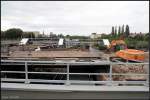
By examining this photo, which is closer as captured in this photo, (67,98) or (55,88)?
(67,98)

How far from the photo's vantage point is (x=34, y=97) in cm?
496

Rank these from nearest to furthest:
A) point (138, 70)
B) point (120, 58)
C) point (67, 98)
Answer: point (67, 98) < point (138, 70) < point (120, 58)

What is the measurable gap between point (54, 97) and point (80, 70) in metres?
8.83

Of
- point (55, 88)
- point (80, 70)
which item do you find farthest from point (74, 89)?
point (80, 70)

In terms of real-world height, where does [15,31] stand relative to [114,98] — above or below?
above

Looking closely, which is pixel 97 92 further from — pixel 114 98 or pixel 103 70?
pixel 103 70

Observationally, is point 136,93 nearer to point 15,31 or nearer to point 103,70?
point 103,70

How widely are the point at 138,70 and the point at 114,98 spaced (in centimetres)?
749

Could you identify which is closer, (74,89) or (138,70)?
(74,89)

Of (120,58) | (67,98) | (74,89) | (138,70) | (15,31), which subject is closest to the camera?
(67,98)

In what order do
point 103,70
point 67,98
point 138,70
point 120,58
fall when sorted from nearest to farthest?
point 67,98 < point 138,70 < point 103,70 < point 120,58

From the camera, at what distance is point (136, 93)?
5.18m

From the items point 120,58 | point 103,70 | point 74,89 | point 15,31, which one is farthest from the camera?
point 15,31

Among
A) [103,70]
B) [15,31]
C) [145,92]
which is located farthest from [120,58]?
[15,31]
